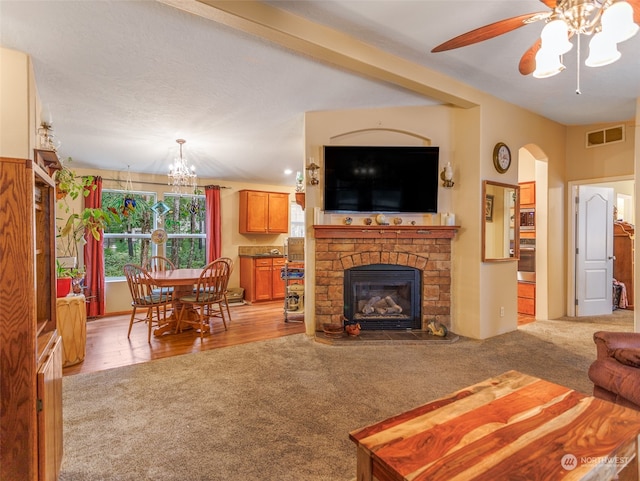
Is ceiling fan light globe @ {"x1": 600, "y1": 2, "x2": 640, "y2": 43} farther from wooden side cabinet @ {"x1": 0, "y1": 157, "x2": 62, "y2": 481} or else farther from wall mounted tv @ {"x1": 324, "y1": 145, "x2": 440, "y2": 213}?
wooden side cabinet @ {"x1": 0, "y1": 157, "x2": 62, "y2": 481}

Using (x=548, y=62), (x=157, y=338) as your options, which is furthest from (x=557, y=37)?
(x=157, y=338)

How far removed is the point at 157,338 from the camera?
4035 millimetres

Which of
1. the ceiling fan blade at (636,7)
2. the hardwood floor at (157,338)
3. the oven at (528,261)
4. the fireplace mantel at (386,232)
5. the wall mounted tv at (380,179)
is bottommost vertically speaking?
the hardwood floor at (157,338)

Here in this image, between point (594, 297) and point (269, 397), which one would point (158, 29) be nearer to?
point (269, 397)

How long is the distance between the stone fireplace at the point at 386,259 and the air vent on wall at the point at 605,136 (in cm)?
281

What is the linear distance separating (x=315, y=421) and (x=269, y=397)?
0.48 metres

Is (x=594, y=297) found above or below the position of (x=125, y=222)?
below

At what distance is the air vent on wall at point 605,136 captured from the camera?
4551mm

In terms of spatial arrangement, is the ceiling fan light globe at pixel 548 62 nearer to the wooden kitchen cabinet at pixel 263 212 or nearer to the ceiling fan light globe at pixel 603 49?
the ceiling fan light globe at pixel 603 49

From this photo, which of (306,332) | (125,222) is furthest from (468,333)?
(125,222)

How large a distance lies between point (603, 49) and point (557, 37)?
22 centimetres

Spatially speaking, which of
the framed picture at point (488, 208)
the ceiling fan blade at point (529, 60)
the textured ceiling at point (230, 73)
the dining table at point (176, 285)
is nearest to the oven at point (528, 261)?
the framed picture at point (488, 208)

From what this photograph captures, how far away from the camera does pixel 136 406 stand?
2.35m

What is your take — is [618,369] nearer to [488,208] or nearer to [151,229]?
[488,208]
